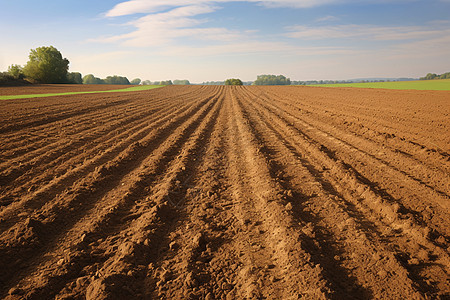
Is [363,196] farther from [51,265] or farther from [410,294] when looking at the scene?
[51,265]

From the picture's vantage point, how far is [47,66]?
6172cm

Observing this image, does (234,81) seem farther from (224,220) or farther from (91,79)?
(224,220)

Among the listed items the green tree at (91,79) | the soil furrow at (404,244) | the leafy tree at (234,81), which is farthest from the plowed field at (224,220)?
the green tree at (91,79)

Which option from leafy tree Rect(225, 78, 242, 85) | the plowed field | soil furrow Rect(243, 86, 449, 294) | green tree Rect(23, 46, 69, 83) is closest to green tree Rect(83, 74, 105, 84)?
green tree Rect(23, 46, 69, 83)

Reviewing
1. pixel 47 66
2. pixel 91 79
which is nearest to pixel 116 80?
pixel 91 79

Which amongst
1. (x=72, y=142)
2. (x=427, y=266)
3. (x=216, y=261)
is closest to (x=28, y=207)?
(x=216, y=261)

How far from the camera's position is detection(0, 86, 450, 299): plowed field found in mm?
2713

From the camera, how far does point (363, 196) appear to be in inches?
186

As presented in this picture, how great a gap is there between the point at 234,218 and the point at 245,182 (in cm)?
144

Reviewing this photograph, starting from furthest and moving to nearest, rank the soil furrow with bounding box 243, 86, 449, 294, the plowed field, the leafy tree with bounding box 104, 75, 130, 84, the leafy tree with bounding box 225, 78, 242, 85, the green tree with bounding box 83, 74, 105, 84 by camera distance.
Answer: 1. the green tree with bounding box 83, 74, 105, 84
2. the leafy tree with bounding box 225, 78, 242, 85
3. the leafy tree with bounding box 104, 75, 130, 84
4. the soil furrow with bounding box 243, 86, 449, 294
5. the plowed field

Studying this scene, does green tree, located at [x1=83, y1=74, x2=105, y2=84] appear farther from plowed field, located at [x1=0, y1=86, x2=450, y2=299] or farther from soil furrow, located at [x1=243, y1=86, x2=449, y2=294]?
soil furrow, located at [x1=243, y1=86, x2=449, y2=294]

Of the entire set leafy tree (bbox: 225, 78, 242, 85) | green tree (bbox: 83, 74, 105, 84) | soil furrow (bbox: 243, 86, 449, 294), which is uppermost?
green tree (bbox: 83, 74, 105, 84)

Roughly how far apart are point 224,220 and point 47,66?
7404cm

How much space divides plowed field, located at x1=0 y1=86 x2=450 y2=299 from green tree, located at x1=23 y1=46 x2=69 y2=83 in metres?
67.2
